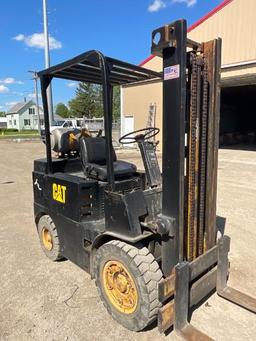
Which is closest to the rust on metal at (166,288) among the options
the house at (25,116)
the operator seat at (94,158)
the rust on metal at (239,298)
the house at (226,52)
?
the rust on metal at (239,298)

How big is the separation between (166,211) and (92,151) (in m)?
1.36

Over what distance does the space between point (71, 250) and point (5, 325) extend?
3.27 feet

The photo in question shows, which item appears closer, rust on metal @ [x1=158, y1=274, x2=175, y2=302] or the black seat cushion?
rust on metal @ [x1=158, y1=274, x2=175, y2=302]

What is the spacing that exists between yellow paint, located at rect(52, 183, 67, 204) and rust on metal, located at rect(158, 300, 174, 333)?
1635 millimetres

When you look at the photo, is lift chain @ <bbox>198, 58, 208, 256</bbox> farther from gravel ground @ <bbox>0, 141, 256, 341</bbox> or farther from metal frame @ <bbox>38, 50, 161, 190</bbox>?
metal frame @ <bbox>38, 50, 161, 190</bbox>

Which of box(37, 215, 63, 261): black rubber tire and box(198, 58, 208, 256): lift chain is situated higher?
box(198, 58, 208, 256): lift chain

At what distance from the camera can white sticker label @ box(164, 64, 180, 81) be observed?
7.75 ft

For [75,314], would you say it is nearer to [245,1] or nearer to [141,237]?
[141,237]

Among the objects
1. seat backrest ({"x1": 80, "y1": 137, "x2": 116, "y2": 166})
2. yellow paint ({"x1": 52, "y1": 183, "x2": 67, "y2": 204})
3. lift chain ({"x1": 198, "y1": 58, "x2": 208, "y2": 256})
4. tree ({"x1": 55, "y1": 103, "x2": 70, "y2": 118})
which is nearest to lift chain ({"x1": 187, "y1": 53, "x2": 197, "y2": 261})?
lift chain ({"x1": 198, "y1": 58, "x2": 208, "y2": 256})

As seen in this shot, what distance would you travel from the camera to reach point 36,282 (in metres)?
3.61

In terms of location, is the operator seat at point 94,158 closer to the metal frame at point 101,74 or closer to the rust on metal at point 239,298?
the metal frame at point 101,74

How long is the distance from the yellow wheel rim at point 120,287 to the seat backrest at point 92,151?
1.27 metres

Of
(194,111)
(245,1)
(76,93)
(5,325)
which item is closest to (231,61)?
(245,1)

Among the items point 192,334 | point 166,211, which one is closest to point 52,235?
point 166,211
